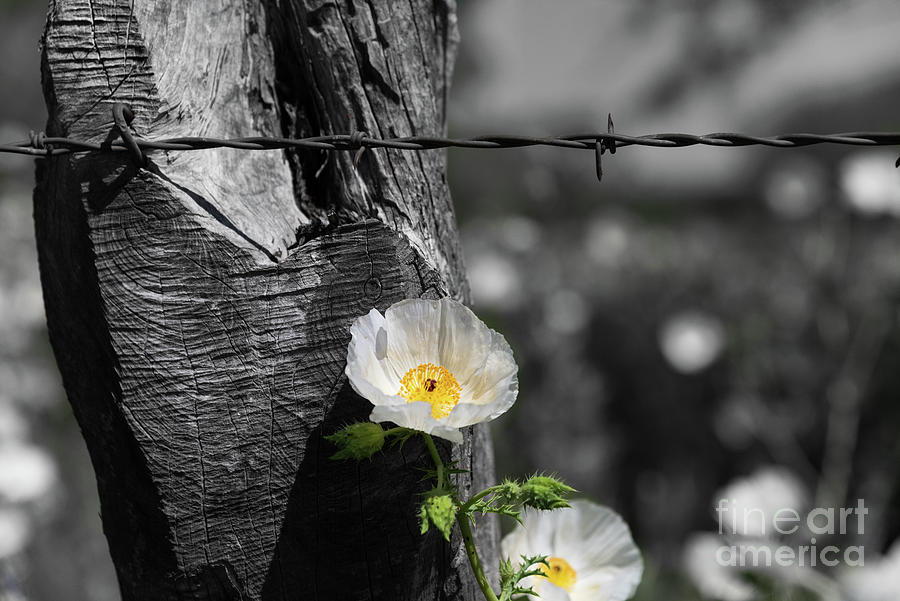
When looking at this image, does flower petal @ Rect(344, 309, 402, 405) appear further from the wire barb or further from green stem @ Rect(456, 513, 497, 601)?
the wire barb

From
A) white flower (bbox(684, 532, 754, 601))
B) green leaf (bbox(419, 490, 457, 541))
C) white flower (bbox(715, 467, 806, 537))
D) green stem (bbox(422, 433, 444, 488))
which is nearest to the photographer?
green leaf (bbox(419, 490, 457, 541))

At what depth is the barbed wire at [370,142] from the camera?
49.1 inches

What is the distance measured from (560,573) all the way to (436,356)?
49 cm

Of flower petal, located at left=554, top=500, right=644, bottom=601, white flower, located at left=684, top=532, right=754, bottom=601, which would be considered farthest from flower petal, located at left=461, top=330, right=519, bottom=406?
white flower, located at left=684, top=532, right=754, bottom=601

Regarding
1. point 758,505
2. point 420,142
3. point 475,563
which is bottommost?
point 758,505

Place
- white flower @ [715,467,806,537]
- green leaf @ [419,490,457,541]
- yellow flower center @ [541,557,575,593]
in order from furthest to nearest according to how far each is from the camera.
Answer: white flower @ [715,467,806,537], yellow flower center @ [541,557,575,593], green leaf @ [419,490,457,541]

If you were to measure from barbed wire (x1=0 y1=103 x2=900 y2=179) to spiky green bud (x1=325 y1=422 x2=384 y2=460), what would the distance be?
0.43 metres

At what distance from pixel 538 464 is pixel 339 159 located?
Answer: 3354 mm

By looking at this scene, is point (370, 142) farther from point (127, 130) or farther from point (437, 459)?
point (437, 459)

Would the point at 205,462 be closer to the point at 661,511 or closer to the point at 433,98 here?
the point at 433,98

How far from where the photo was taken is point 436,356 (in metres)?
1.29

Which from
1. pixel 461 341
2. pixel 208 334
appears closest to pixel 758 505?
pixel 461 341

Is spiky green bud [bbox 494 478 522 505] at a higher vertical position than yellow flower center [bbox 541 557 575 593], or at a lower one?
higher

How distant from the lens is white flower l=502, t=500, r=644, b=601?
4.84ft
